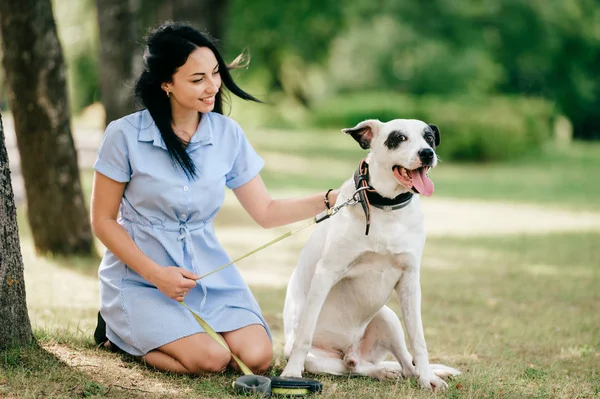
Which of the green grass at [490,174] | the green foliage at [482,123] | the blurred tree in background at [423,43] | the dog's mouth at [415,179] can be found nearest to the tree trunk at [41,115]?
the dog's mouth at [415,179]

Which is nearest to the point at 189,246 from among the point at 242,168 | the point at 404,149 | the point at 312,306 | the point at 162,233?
the point at 162,233

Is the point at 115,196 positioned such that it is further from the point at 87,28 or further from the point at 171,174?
the point at 87,28

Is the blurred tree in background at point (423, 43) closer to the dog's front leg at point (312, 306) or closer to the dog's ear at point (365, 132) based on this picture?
the dog's ear at point (365, 132)

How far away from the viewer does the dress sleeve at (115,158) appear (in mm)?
3967

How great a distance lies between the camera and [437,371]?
13.4ft

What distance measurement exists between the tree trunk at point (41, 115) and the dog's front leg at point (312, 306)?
411 cm

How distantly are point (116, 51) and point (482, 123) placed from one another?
567 inches

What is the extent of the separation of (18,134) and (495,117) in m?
16.9

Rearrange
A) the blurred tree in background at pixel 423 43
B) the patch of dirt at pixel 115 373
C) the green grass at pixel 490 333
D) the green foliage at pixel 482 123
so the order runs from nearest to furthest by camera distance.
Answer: the patch of dirt at pixel 115 373
the green grass at pixel 490 333
the blurred tree in background at pixel 423 43
the green foliage at pixel 482 123

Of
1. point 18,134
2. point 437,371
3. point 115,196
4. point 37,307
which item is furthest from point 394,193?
point 18,134

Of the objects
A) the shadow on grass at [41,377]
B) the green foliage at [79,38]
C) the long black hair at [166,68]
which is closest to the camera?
the shadow on grass at [41,377]

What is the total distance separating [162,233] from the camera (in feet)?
13.3

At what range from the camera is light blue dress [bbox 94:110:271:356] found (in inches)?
157

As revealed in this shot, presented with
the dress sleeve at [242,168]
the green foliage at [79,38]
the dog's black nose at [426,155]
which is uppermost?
the green foliage at [79,38]
